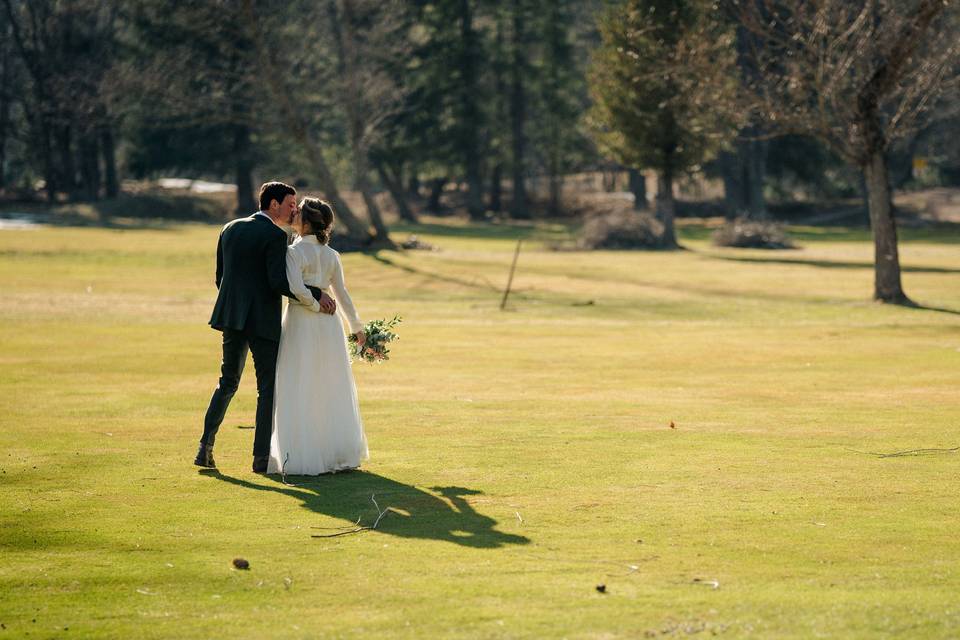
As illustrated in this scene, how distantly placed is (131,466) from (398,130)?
2662 inches

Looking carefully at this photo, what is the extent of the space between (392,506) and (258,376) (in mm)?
2036

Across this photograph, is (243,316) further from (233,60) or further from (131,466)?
(233,60)

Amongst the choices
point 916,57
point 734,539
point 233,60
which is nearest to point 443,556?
point 734,539

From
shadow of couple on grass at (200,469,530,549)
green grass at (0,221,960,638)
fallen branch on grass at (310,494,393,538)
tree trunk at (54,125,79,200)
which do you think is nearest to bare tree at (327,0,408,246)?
tree trunk at (54,125,79,200)

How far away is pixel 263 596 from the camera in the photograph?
730 cm

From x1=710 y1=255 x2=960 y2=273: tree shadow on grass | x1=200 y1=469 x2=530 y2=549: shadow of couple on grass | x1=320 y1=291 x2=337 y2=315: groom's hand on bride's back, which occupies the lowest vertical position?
x1=710 y1=255 x2=960 y2=273: tree shadow on grass

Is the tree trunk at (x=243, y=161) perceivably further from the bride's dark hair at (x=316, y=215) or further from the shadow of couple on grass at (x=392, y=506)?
the shadow of couple on grass at (x=392, y=506)

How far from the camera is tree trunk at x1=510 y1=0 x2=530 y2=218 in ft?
255

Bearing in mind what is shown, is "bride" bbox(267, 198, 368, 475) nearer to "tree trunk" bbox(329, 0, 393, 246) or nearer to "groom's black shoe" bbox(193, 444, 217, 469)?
"groom's black shoe" bbox(193, 444, 217, 469)

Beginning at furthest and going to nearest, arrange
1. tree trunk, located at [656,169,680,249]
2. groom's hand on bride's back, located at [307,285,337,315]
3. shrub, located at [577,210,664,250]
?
shrub, located at [577,210,664,250] < tree trunk, located at [656,169,680,249] < groom's hand on bride's back, located at [307,285,337,315]

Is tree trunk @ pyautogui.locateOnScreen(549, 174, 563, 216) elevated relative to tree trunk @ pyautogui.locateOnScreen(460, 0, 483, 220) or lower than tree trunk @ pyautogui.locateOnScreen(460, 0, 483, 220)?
lower

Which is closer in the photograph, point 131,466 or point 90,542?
point 90,542

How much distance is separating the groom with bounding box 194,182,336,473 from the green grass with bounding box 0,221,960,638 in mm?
497

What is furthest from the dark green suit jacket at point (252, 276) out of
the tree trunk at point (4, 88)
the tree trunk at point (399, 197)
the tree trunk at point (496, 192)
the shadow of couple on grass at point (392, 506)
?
the tree trunk at point (496, 192)
